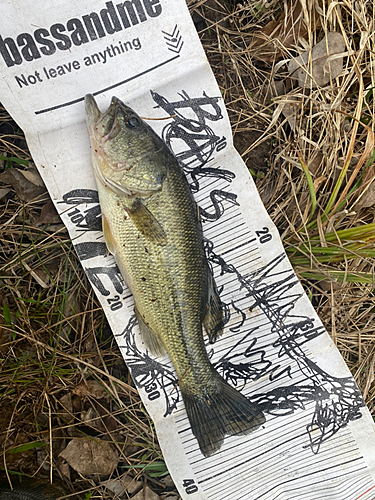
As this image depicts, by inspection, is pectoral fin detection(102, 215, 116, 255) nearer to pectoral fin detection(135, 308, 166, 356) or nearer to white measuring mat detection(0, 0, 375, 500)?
white measuring mat detection(0, 0, 375, 500)

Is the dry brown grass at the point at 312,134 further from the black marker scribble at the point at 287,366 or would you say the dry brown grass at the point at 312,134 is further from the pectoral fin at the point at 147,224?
the pectoral fin at the point at 147,224

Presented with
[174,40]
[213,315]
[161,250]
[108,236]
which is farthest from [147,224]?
[174,40]

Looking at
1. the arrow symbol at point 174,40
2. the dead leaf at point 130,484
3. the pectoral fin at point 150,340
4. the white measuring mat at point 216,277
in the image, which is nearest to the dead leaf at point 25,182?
the white measuring mat at point 216,277

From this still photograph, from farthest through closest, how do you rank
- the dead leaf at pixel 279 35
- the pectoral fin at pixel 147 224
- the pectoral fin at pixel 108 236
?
1. the dead leaf at pixel 279 35
2. the pectoral fin at pixel 108 236
3. the pectoral fin at pixel 147 224

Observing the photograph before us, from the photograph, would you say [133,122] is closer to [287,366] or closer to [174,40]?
[174,40]

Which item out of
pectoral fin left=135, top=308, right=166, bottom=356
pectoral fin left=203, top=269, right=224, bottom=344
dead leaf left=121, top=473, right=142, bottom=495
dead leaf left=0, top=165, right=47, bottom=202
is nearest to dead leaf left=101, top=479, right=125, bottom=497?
dead leaf left=121, top=473, right=142, bottom=495

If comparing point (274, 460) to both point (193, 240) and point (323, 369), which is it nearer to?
point (323, 369)

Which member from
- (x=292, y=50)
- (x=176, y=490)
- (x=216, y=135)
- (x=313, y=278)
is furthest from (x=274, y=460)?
(x=292, y=50)
